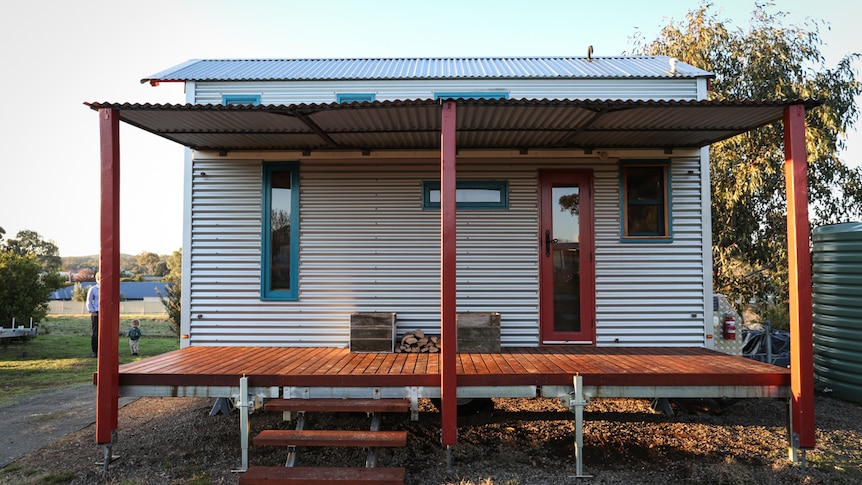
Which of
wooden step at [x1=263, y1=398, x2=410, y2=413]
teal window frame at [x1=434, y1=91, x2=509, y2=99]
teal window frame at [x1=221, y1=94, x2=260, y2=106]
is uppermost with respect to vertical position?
teal window frame at [x1=434, y1=91, x2=509, y2=99]

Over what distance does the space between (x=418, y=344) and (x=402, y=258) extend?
Result: 108 cm

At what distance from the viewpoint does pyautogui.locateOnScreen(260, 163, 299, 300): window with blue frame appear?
605cm

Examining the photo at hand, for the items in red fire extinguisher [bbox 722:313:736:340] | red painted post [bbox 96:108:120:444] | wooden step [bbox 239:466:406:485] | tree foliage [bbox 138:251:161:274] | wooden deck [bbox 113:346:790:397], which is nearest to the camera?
wooden step [bbox 239:466:406:485]

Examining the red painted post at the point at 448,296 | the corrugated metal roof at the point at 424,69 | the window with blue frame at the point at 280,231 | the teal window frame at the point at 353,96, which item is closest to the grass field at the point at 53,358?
the window with blue frame at the point at 280,231

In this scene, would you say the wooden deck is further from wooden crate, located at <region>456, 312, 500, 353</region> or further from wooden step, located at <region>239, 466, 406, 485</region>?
wooden step, located at <region>239, 466, 406, 485</region>

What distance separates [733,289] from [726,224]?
5.59 ft

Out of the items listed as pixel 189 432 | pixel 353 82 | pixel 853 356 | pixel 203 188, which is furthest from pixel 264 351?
pixel 853 356

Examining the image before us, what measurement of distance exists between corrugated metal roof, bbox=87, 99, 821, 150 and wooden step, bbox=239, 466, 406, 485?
3.07 m

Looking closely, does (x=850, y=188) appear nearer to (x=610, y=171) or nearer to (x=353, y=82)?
(x=610, y=171)

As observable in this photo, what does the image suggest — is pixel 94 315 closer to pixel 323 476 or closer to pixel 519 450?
pixel 323 476

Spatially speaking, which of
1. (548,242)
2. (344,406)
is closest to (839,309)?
(548,242)

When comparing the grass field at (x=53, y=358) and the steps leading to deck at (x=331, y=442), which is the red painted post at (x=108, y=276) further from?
the grass field at (x=53, y=358)

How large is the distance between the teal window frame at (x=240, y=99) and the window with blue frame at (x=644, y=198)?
4730 millimetres

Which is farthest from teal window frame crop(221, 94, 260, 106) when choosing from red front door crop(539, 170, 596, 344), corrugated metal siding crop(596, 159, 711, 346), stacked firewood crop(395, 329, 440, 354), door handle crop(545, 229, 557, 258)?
corrugated metal siding crop(596, 159, 711, 346)
